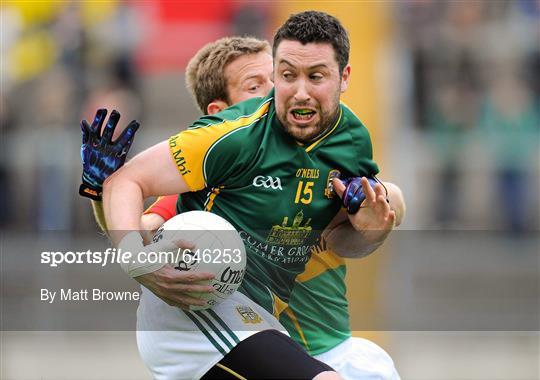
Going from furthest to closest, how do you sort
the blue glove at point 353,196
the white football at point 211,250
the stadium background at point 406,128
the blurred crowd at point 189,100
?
the blurred crowd at point 189,100
the stadium background at point 406,128
the blue glove at point 353,196
the white football at point 211,250

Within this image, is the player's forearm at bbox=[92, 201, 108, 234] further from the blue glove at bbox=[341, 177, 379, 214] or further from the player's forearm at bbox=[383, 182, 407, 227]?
the player's forearm at bbox=[383, 182, 407, 227]

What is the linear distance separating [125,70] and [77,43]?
2.05ft

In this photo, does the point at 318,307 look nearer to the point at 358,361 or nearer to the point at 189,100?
the point at 358,361

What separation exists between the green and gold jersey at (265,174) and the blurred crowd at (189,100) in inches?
226

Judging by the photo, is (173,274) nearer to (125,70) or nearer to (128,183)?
(128,183)

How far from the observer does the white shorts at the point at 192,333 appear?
5.18 m

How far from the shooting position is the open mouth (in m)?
5.32

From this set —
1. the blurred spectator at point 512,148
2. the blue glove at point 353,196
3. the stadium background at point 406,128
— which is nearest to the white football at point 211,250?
the blue glove at point 353,196

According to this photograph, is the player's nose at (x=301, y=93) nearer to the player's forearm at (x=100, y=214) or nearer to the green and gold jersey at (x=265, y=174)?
the green and gold jersey at (x=265, y=174)

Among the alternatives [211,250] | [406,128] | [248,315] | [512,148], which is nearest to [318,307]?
[248,315]

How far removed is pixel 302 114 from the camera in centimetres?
534

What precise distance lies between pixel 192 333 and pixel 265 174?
0.76 metres

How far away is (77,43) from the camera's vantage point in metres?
12.0

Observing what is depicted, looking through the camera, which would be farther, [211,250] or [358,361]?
[358,361]
